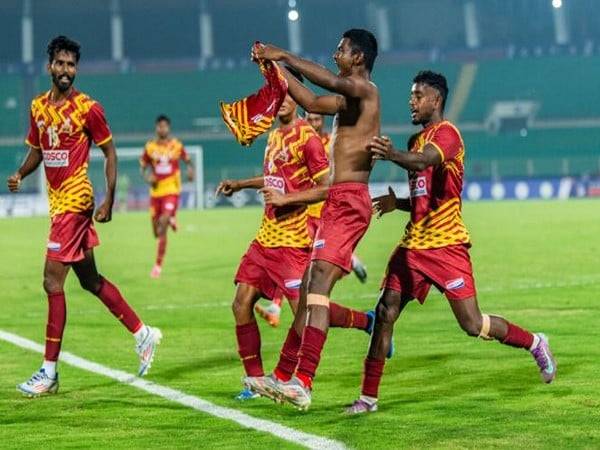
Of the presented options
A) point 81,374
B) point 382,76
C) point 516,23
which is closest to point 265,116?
point 81,374

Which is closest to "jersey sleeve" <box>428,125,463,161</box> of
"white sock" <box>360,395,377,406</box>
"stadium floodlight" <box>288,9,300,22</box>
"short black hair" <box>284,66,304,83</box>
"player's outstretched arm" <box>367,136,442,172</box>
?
"player's outstretched arm" <box>367,136,442,172</box>

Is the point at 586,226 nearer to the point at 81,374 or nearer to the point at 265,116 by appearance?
the point at 81,374

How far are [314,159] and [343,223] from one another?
4.77ft

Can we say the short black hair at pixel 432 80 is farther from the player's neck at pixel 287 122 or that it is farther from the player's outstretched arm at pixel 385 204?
the player's neck at pixel 287 122

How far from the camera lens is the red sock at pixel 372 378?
8016 millimetres

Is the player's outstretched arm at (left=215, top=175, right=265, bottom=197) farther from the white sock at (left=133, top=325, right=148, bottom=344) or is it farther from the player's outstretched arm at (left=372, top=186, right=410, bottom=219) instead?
the white sock at (left=133, top=325, right=148, bottom=344)

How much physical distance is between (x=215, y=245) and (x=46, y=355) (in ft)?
64.5

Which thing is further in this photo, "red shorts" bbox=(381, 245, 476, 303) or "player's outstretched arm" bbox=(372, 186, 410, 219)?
"player's outstretched arm" bbox=(372, 186, 410, 219)

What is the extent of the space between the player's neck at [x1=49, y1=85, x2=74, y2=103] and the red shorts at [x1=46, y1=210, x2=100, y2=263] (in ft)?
2.67

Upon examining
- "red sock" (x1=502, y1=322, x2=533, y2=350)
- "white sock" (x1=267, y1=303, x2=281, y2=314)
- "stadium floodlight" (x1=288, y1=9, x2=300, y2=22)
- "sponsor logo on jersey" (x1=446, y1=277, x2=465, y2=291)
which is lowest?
"white sock" (x1=267, y1=303, x2=281, y2=314)

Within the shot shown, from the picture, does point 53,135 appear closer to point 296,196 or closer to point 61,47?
point 61,47

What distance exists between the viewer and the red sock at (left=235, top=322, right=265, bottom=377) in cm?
883

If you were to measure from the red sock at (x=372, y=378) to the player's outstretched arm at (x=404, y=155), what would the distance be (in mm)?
1287

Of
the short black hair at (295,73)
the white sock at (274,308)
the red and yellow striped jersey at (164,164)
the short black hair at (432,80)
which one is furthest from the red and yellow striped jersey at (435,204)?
the red and yellow striped jersey at (164,164)
